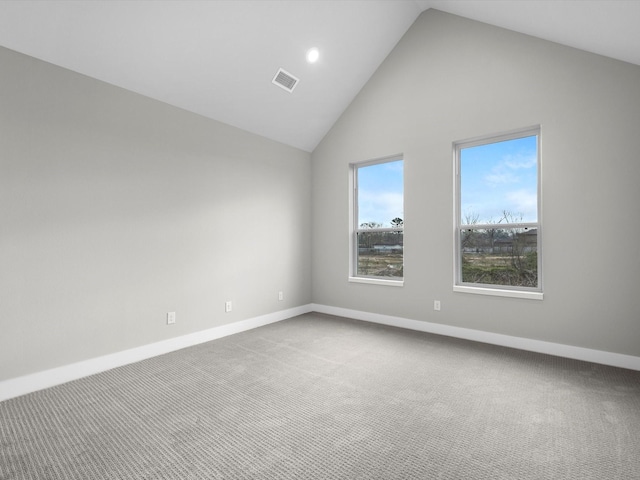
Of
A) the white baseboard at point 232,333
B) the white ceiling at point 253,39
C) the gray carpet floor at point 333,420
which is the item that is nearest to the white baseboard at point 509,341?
the white baseboard at point 232,333

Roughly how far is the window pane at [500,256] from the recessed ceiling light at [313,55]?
101 inches

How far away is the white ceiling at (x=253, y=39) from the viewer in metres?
2.37

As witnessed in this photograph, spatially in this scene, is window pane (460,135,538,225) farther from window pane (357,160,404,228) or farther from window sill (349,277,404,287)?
window sill (349,277,404,287)

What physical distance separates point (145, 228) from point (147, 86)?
1.33 metres

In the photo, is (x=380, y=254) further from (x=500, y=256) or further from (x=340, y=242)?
(x=500, y=256)

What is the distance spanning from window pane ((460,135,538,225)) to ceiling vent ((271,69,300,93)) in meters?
2.11

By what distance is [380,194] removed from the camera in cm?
446

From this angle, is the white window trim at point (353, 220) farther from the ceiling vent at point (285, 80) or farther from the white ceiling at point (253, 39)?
the ceiling vent at point (285, 80)

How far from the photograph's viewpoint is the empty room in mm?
1887

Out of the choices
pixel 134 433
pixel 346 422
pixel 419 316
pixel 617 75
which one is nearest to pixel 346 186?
pixel 419 316

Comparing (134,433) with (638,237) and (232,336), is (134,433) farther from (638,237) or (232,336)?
(638,237)

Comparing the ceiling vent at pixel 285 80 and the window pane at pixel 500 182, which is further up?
the ceiling vent at pixel 285 80

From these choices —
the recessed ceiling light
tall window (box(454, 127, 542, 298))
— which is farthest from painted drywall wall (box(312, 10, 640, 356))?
the recessed ceiling light

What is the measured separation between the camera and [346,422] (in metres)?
1.99
